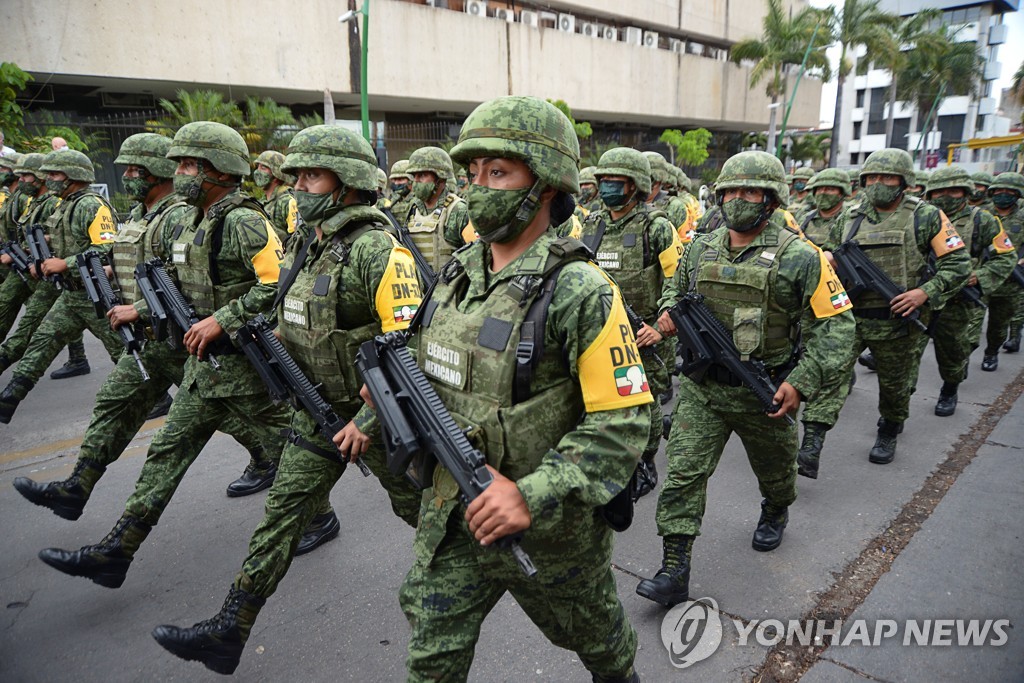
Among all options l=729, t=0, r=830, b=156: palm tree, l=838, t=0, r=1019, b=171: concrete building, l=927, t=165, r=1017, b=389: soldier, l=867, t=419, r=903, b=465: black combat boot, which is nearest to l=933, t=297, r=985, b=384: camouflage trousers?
l=927, t=165, r=1017, b=389: soldier

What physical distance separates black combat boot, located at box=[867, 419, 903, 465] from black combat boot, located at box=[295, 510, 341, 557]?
3943 millimetres

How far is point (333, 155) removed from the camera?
299cm

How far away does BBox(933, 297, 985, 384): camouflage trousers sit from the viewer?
583cm

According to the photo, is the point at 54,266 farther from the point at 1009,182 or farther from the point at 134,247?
the point at 1009,182

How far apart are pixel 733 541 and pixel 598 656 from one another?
2001 millimetres

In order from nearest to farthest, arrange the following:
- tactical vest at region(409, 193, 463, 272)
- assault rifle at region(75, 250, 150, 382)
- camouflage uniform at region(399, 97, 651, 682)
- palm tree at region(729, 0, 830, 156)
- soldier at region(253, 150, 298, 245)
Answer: camouflage uniform at region(399, 97, 651, 682) < assault rifle at region(75, 250, 150, 382) < tactical vest at region(409, 193, 463, 272) < soldier at region(253, 150, 298, 245) < palm tree at region(729, 0, 830, 156)

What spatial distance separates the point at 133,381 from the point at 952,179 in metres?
7.08

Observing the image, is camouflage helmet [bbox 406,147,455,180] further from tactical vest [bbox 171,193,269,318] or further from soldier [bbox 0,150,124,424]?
tactical vest [bbox 171,193,269,318]

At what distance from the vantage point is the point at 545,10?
26.4 meters

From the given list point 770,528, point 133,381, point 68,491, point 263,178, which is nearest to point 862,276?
point 770,528

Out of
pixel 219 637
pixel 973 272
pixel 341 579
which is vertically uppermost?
pixel 973 272

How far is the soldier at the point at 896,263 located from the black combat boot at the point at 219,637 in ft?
14.6

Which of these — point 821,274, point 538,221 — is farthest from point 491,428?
point 821,274

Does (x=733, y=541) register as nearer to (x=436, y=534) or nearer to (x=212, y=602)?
(x=436, y=534)
